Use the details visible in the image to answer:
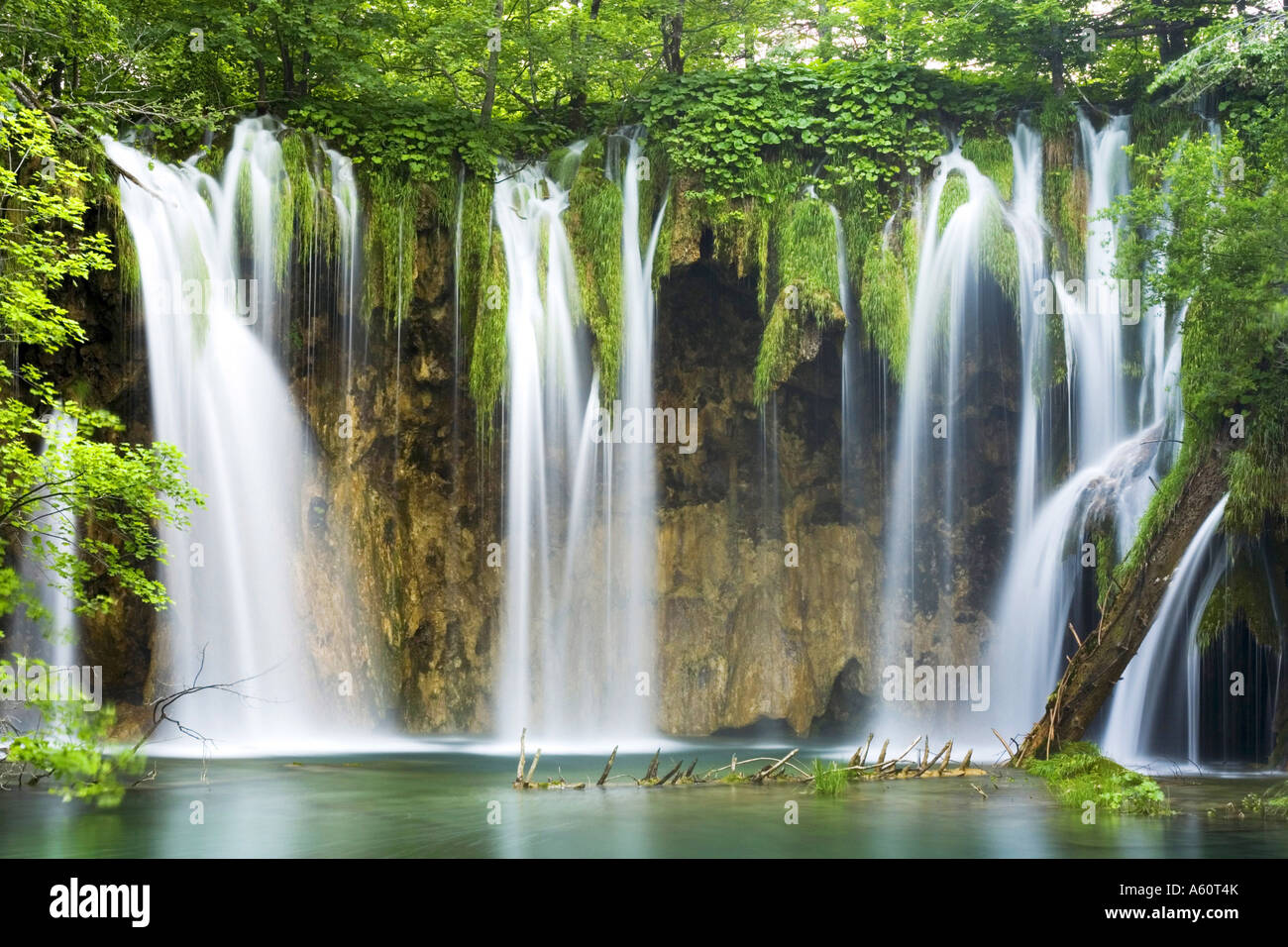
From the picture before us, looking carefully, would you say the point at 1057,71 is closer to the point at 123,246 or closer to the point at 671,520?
the point at 671,520

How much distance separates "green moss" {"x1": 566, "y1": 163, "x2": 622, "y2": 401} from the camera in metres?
16.4

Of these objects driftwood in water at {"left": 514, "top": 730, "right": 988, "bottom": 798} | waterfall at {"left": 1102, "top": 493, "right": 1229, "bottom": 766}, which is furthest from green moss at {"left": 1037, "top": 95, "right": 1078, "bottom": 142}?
driftwood in water at {"left": 514, "top": 730, "right": 988, "bottom": 798}

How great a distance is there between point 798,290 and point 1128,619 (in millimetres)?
6285

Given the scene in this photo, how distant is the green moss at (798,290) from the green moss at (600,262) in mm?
2088

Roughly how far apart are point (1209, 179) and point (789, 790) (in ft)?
23.6

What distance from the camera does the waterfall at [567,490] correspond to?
16.4 metres

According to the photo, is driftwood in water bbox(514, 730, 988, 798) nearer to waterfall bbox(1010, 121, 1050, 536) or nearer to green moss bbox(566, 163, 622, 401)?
waterfall bbox(1010, 121, 1050, 536)

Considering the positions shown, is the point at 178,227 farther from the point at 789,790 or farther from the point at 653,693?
the point at 789,790

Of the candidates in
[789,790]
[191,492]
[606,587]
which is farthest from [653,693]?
[191,492]

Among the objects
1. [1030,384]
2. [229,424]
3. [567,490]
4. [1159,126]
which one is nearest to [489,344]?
[567,490]

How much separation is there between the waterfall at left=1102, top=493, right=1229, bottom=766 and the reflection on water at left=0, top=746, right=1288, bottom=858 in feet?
5.69

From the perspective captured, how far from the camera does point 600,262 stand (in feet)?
54.3

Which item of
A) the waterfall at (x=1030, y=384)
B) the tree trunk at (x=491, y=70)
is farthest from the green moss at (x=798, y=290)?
the tree trunk at (x=491, y=70)

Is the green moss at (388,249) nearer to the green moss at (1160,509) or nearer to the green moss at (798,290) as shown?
the green moss at (798,290)
